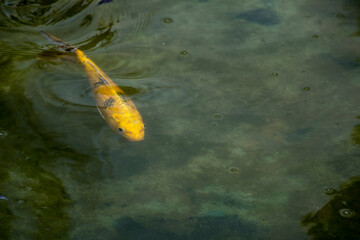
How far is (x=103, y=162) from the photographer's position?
8.87 ft

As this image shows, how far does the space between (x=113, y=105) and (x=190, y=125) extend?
21.1 inches

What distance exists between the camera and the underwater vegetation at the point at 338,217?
2.28 m

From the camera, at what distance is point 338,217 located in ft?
7.71

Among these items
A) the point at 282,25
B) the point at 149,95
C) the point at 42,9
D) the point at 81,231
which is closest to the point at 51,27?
the point at 42,9

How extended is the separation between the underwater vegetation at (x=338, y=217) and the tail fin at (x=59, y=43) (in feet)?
7.69

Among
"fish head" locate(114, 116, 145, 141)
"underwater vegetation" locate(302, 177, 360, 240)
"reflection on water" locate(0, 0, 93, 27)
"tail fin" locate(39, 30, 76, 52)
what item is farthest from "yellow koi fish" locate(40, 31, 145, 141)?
"underwater vegetation" locate(302, 177, 360, 240)

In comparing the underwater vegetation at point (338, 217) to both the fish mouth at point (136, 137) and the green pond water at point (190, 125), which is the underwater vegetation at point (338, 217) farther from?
the fish mouth at point (136, 137)

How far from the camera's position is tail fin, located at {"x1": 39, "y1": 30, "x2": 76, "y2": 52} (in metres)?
3.76

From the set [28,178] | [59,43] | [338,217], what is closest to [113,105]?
[28,178]

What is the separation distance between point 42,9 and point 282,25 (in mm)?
2269

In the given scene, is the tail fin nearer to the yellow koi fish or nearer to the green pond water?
the green pond water

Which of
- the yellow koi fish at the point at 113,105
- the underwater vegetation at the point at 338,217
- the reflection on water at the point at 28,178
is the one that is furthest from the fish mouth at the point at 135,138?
the underwater vegetation at the point at 338,217

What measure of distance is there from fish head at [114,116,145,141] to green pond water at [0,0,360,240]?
0.14ft

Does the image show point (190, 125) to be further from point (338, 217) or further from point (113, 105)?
point (338, 217)
